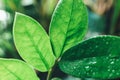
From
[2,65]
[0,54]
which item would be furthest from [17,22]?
[0,54]

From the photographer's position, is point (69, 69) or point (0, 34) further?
point (0, 34)

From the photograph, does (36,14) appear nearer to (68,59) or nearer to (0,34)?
(0,34)

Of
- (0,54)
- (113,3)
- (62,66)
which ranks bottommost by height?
(0,54)

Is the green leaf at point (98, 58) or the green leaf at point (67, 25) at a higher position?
the green leaf at point (67, 25)

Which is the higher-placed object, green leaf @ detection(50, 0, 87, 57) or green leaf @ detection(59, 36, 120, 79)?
green leaf @ detection(50, 0, 87, 57)
